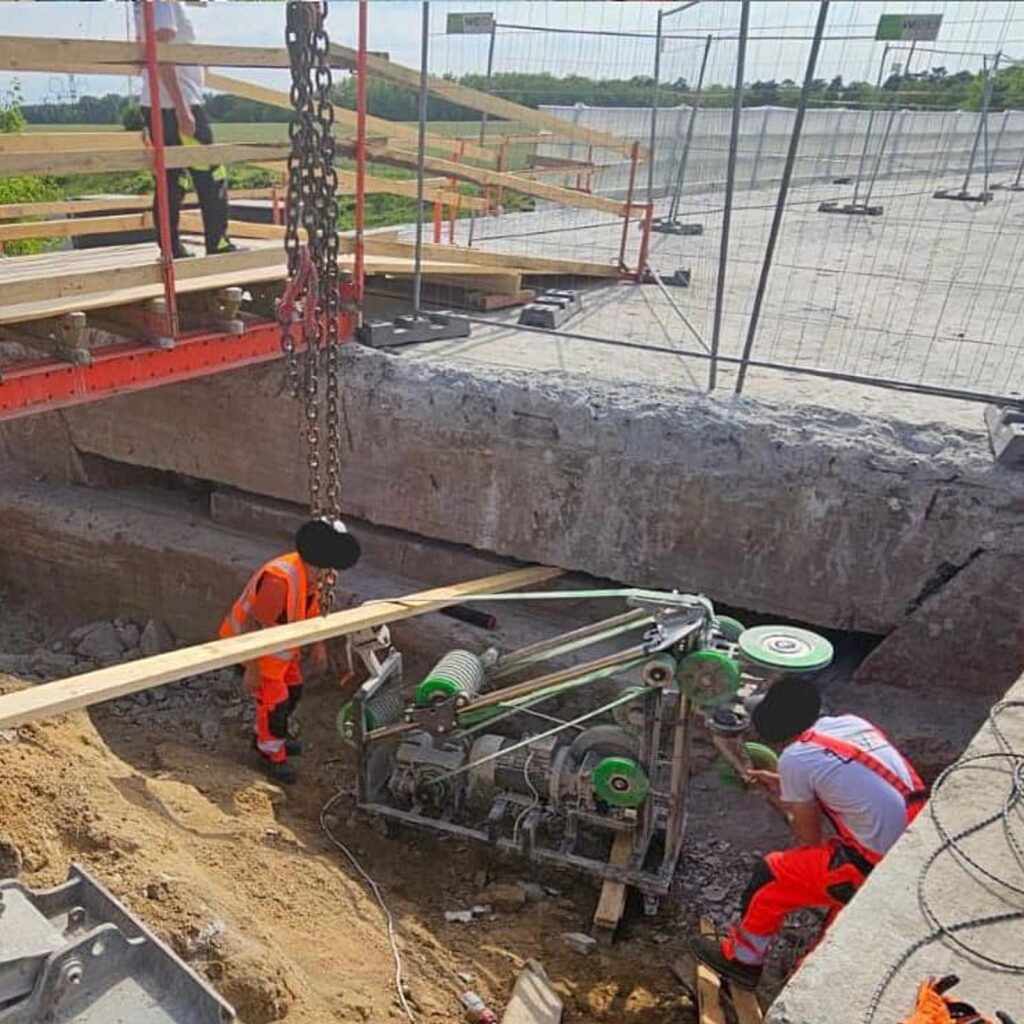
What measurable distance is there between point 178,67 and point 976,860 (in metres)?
5.17

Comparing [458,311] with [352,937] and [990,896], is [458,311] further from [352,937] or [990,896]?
[990,896]

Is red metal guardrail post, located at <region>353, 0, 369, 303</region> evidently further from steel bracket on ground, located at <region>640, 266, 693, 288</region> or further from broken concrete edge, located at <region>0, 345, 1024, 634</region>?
steel bracket on ground, located at <region>640, 266, 693, 288</region>

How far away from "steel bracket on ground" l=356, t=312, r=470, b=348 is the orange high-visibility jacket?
1.88m

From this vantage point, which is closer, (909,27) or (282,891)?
(282,891)

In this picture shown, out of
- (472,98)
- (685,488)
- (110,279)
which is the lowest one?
(685,488)

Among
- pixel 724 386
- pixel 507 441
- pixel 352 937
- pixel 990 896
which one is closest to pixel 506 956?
pixel 352 937

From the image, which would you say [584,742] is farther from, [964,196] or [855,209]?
[964,196]

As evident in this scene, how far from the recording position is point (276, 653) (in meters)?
5.02

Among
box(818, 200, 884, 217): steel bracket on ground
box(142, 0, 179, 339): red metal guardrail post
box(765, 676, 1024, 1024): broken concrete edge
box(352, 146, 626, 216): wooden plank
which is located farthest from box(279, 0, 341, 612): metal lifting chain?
box(818, 200, 884, 217): steel bracket on ground

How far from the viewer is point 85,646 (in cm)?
681

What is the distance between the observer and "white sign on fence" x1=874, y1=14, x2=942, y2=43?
6812mm

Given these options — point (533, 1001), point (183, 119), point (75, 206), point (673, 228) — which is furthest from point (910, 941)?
point (673, 228)

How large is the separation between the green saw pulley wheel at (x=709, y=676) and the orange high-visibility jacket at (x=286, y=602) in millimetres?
2004

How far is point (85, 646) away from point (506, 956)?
152 inches
